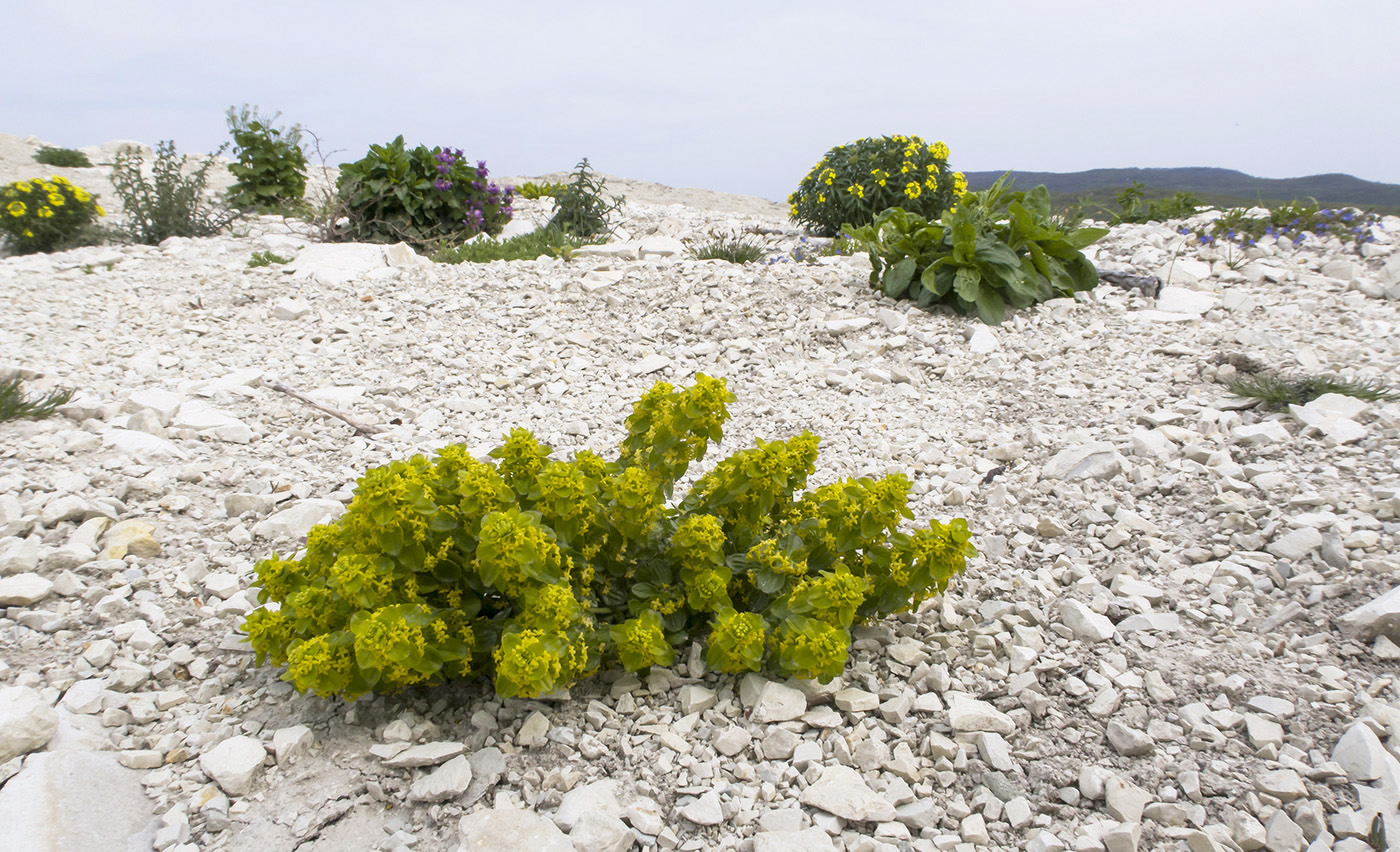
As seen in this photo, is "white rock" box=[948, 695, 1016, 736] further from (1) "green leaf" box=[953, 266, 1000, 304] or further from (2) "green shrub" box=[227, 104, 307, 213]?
(2) "green shrub" box=[227, 104, 307, 213]

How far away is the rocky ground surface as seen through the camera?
2107mm

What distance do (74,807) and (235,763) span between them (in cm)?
35

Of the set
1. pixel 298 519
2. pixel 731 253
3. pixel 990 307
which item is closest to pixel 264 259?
pixel 731 253

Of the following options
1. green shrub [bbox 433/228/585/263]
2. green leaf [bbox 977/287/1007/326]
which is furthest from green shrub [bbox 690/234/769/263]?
green leaf [bbox 977/287/1007/326]

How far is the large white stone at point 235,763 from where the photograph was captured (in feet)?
7.20

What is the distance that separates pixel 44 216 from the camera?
8547 mm

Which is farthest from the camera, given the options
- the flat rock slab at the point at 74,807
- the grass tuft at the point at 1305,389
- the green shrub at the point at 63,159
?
the green shrub at the point at 63,159

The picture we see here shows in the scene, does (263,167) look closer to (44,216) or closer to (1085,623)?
(44,216)

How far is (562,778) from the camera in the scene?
7.30ft

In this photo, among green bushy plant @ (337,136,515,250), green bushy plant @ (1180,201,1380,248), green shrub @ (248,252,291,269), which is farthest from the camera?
green bushy plant @ (337,136,515,250)

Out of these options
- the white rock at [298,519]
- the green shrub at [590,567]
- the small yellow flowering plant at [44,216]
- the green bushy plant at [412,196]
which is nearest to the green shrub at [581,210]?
the green bushy plant at [412,196]

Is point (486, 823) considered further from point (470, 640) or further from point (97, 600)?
point (97, 600)

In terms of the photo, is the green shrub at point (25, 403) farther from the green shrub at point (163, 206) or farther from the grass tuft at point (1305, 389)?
the grass tuft at point (1305, 389)

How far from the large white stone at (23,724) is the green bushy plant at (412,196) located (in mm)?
6507
